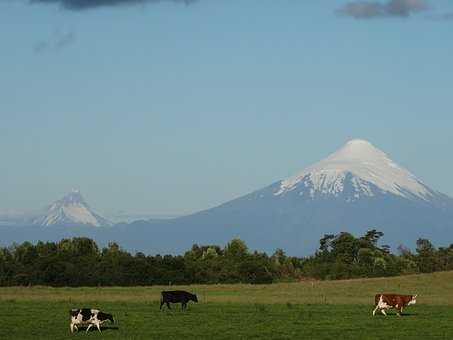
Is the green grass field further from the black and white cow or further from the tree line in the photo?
the tree line

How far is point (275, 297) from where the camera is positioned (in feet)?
194

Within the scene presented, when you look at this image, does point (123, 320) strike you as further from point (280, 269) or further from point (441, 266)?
point (441, 266)

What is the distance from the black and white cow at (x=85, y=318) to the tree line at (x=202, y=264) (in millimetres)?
52728

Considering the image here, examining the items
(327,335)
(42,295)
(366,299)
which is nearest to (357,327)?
(327,335)

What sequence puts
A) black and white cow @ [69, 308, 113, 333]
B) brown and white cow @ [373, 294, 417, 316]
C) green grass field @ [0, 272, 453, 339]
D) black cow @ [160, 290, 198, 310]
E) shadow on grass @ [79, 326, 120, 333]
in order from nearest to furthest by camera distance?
green grass field @ [0, 272, 453, 339]
black and white cow @ [69, 308, 113, 333]
shadow on grass @ [79, 326, 120, 333]
brown and white cow @ [373, 294, 417, 316]
black cow @ [160, 290, 198, 310]

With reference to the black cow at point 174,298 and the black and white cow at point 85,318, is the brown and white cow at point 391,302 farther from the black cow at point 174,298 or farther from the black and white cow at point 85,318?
the black and white cow at point 85,318

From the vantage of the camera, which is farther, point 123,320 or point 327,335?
point 123,320

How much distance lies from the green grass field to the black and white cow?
351 millimetres

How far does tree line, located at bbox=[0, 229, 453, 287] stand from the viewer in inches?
3639

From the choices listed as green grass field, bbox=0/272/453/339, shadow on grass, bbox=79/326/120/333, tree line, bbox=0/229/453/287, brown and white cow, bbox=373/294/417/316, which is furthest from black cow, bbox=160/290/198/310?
tree line, bbox=0/229/453/287

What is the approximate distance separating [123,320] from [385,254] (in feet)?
272

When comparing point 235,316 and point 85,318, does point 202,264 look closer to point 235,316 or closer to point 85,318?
point 235,316

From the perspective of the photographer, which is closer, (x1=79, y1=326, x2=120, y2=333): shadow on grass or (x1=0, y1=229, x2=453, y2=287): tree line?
(x1=79, y1=326, x2=120, y2=333): shadow on grass

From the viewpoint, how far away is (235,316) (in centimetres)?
4209
